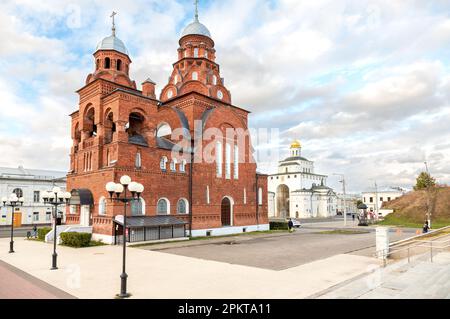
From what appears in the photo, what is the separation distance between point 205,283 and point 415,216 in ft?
149

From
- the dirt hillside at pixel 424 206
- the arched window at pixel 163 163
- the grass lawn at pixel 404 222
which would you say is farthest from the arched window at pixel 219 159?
the dirt hillside at pixel 424 206

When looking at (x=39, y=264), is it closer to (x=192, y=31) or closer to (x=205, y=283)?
(x=205, y=283)

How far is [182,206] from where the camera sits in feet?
95.2

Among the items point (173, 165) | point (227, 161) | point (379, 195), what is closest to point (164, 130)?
point (173, 165)

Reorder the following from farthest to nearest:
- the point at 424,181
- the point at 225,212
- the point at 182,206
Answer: the point at 424,181
the point at 225,212
the point at 182,206

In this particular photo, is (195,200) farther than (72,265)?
Yes

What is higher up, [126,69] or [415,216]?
[126,69]

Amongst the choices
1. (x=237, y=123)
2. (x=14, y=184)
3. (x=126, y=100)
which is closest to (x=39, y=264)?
(x=126, y=100)

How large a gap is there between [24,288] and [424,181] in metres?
63.1

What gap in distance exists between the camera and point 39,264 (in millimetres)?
15586

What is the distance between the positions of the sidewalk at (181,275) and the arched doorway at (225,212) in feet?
49.4

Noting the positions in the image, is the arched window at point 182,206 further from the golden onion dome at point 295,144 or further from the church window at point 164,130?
the golden onion dome at point 295,144

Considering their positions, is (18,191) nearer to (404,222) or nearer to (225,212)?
(225,212)

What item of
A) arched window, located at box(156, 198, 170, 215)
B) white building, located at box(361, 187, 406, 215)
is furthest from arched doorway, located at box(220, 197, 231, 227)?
white building, located at box(361, 187, 406, 215)
